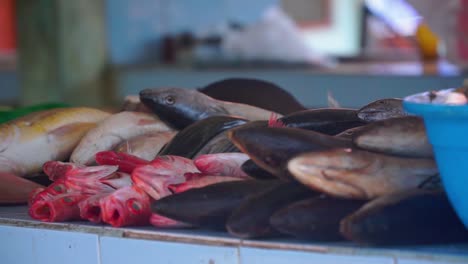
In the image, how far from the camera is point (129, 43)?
7906 mm

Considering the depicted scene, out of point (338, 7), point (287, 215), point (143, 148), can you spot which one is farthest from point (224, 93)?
point (338, 7)

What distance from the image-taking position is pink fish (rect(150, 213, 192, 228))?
1800mm

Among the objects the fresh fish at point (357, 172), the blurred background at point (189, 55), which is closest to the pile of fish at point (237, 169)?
the fresh fish at point (357, 172)

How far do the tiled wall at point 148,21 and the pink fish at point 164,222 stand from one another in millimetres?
6040

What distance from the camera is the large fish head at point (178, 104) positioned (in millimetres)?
2279

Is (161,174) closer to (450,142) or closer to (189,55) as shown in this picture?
(450,142)

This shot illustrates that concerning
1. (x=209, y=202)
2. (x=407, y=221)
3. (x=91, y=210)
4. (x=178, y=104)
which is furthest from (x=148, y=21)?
(x=407, y=221)

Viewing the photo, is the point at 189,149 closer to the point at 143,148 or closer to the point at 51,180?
the point at 143,148

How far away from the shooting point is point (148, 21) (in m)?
8.12

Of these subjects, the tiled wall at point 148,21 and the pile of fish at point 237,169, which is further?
the tiled wall at point 148,21

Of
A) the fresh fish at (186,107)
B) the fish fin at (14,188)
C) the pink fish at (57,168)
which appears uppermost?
the fresh fish at (186,107)

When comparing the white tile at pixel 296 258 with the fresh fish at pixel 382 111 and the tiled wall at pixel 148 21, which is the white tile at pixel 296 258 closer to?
the fresh fish at pixel 382 111

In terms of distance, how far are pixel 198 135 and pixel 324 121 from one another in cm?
35

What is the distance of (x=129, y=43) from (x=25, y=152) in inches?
222
